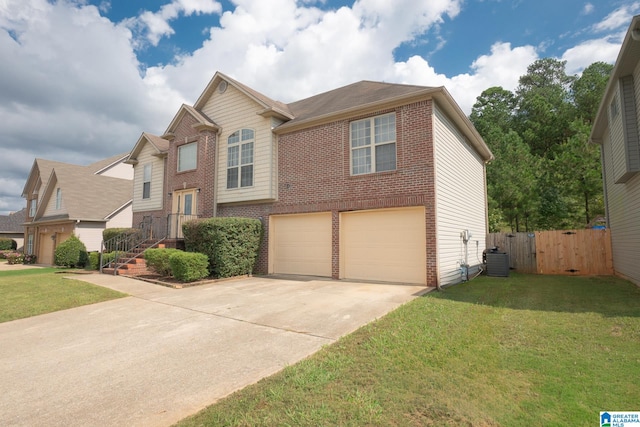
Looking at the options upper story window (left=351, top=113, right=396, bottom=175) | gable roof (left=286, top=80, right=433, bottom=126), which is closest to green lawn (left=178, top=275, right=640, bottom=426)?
upper story window (left=351, top=113, right=396, bottom=175)

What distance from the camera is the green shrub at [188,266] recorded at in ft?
32.0

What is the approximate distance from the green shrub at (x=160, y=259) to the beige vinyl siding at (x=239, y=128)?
11.3 feet

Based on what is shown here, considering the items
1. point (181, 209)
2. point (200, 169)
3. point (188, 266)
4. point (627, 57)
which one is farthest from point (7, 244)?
point (627, 57)

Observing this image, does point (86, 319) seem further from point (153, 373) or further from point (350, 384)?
point (350, 384)

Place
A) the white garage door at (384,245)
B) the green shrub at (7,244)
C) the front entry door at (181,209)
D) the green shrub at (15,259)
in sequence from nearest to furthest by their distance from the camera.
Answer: the white garage door at (384,245) < the front entry door at (181,209) < the green shrub at (15,259) < the green shrub at (7,244)

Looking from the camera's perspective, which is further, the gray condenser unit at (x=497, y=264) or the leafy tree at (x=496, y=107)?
the leafy tree at (x=496, y=107)

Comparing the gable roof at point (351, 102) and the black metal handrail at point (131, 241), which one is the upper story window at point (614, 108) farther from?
the black metal handrail at point (131, 241)

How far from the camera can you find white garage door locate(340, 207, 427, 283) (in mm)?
9383

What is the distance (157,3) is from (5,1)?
4110 millimetres

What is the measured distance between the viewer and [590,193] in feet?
60.2

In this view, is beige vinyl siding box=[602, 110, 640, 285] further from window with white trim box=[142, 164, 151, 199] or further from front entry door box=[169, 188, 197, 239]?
window with white trim box=[142, 164, 151, 199]

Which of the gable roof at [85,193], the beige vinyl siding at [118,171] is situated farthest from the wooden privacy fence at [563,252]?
the beige vinyl siding at [118,171]

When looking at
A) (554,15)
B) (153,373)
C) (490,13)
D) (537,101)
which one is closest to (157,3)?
(490,13)

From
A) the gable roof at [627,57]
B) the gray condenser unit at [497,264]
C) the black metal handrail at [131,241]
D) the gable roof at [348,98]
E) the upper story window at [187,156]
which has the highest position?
the gable roof at [348,98]
